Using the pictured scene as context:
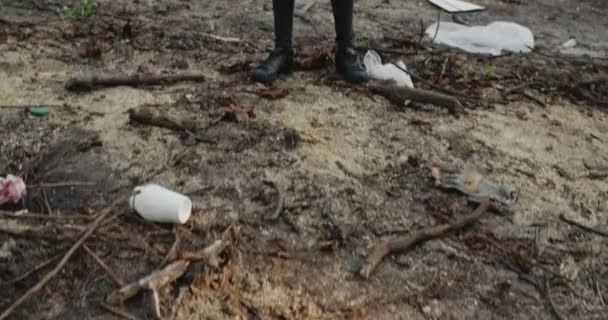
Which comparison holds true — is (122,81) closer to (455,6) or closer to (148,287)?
(148,287)

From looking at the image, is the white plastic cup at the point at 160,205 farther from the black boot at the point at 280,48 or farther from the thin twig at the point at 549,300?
the black boot at the point at 280,48

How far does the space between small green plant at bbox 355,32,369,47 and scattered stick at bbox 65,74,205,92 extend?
1.20 meters

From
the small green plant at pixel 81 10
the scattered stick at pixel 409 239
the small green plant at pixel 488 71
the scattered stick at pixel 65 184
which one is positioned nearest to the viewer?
the scattered stick at pixel 409 239

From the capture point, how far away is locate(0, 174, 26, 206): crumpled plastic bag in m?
2.41

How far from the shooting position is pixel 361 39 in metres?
A: 4.50

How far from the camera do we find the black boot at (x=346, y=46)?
364 cm

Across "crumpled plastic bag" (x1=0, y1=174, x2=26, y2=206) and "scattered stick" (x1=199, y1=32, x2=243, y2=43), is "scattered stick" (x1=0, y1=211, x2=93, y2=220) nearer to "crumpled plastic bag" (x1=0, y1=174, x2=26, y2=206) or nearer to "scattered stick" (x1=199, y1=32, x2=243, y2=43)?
"crumpled plastic bag" (x1=0, y1=174, x2=26, y2=206)

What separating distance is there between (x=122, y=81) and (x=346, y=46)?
1200 millimetres

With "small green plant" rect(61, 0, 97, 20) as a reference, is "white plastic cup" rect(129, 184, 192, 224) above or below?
above

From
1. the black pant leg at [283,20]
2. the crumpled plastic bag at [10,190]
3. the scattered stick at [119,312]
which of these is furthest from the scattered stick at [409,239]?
the black pant leg at [283,20]

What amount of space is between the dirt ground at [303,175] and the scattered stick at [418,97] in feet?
0.20

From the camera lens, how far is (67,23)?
4547 mm

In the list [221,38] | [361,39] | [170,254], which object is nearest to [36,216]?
[170,254]

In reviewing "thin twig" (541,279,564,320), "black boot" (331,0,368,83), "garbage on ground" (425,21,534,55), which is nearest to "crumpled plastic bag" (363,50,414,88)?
"black boot" (331,0,368,83)
